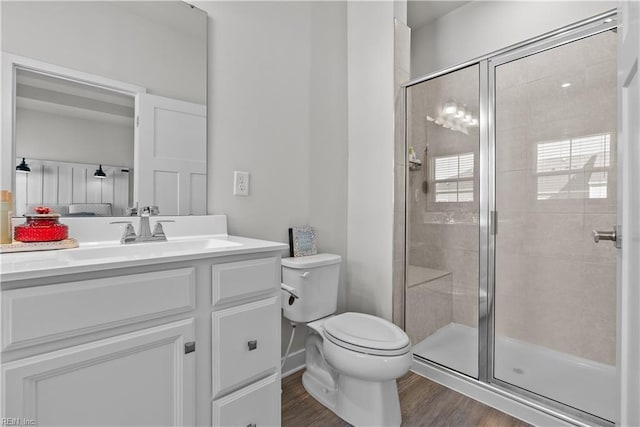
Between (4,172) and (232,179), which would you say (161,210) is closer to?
(232,179)

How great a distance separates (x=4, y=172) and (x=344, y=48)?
1.95m

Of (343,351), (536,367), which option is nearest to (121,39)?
(343,351)

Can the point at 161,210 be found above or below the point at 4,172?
below

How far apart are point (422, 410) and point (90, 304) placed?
1.52 m

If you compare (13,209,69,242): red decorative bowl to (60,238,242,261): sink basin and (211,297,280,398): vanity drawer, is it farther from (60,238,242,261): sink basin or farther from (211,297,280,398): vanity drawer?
(211,297,280,398): vanity drawer

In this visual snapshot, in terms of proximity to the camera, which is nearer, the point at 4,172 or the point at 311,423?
the point at 4,172

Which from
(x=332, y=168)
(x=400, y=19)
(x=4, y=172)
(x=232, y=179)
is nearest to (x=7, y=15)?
(x=4, y=172)

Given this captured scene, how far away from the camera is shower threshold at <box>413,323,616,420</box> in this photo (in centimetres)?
156

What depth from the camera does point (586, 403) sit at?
59.4 inches

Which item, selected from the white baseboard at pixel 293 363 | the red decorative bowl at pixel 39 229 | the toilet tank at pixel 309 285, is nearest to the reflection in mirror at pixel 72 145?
the red decorative bowl at pixel 39 229

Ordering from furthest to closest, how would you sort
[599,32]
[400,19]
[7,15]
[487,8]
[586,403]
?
[487,8] < [400,19] < [586,403] < [599,32] < [7,15]

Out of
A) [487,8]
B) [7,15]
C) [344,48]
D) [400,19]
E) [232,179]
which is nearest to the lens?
[7,15]

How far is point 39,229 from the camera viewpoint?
3.38 feet

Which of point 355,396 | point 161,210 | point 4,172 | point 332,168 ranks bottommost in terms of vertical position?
point 355,396
